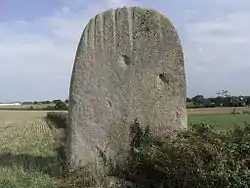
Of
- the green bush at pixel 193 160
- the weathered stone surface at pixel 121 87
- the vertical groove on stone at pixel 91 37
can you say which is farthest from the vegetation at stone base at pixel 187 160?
the vertical groove on stone at pixel 91 37

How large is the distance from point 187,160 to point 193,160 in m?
0.12

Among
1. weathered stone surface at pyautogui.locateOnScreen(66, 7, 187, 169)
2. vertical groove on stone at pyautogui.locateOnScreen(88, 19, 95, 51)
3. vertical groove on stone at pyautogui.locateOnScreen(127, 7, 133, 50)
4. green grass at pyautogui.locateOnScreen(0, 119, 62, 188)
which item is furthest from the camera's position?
vertical groove on stone at pyautogui.locateOnScreen(127, 7, 133, 50)

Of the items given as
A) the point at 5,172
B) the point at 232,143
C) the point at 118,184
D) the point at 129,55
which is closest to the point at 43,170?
the point at 5,172

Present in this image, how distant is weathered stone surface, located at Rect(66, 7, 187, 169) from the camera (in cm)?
1080

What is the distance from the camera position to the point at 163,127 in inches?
425

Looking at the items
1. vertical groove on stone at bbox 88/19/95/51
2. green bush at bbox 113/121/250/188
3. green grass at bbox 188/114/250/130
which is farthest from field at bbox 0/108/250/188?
vertical groove on stone at bbox 88/19/95/51

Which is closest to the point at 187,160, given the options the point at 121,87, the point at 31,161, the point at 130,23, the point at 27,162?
the point at 121,87

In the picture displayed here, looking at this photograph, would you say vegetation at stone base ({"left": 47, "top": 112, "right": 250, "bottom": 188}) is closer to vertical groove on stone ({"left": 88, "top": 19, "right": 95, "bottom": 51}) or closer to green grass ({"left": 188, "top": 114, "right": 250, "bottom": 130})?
green grass ({"left": 188, "top": 114, "right": 250, "bottom": 130})

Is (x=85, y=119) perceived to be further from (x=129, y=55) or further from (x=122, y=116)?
(x=129, y=55)

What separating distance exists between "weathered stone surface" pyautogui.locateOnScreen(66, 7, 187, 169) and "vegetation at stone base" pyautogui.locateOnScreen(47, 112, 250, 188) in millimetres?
376

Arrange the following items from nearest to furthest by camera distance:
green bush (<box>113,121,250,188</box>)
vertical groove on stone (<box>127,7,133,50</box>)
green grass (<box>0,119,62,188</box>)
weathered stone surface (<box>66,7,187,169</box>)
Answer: green bush (<box>113,121,250,188</box>)
green grass (<box>0,119,62,188</box>)
weathered stone surface (<box>66,7,187,169</box>)
vertical groove on stone (<box>127,7,133,50</box>)

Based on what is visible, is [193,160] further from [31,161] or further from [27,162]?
[31,161]

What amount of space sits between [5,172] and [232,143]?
496cm

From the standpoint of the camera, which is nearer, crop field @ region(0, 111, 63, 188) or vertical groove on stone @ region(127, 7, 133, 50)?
crop field @ region(0, 111, 63, 188)
